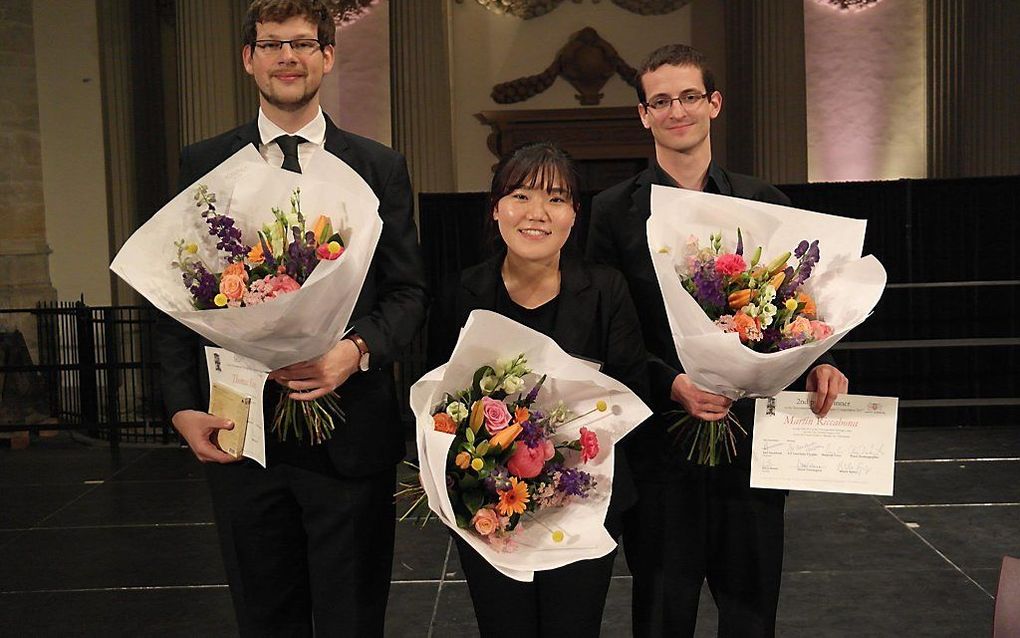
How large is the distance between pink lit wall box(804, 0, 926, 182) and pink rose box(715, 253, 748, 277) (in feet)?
33.5

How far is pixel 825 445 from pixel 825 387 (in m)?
0.15

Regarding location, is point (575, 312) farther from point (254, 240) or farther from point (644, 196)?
point (254, 240)

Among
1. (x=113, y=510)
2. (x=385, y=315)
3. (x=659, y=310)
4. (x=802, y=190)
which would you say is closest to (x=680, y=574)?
(x=659, y=310)

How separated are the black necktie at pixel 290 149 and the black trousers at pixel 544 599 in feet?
3.30

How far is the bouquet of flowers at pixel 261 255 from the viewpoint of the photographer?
2.12 metres

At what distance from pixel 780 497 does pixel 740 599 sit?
0.30 m

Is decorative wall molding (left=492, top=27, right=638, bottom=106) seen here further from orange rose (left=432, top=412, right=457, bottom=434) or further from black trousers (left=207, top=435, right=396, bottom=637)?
orange rose (left=432, top=412, right=457, bottom=434)

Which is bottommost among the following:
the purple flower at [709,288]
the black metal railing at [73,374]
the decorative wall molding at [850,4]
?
the black metal railing at [73,374]

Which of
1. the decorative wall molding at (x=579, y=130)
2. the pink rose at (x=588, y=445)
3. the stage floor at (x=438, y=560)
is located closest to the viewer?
the pink rose at (x=588, y=445)

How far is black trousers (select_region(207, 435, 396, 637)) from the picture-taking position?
8.00ft

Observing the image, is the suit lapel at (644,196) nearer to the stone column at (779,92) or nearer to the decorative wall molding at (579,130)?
the stone column at (779,92)

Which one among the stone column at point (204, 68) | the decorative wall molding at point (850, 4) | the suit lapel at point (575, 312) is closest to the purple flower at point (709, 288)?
the suit lapel at point (575, 312)

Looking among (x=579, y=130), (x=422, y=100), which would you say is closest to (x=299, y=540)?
(x=422, y=100)

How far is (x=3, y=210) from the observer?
11094mm
